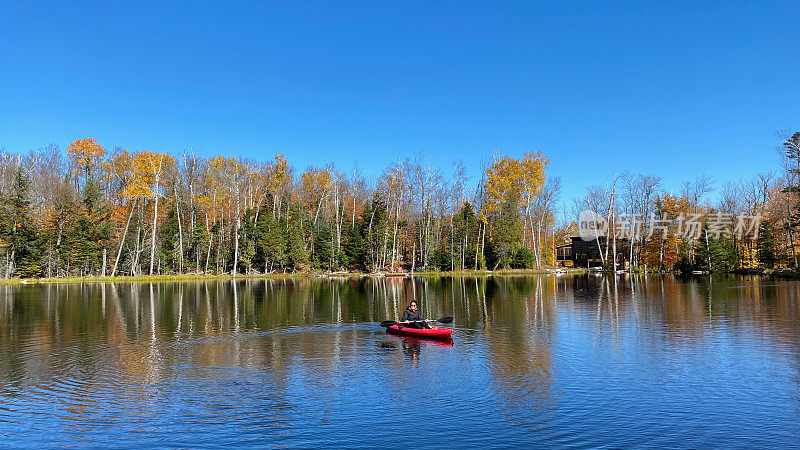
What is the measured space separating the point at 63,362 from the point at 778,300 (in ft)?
118

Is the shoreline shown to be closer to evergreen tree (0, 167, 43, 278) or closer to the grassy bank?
the grassy bank

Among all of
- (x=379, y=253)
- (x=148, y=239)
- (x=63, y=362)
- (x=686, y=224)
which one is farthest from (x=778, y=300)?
(x=148, y=239)

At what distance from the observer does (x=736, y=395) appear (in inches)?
468

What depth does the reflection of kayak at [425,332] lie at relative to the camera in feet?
63.2

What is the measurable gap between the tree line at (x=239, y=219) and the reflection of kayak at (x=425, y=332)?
42.0 meters

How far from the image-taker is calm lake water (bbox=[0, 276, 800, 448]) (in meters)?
9.80

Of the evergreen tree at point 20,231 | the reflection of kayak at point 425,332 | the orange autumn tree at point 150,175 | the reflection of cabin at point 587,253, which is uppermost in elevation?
the orange autumn tree at point 150,175

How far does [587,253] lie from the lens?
91.4m

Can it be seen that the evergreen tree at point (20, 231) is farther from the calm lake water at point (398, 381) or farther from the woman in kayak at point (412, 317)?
the woman in kayak at point (412, 317)

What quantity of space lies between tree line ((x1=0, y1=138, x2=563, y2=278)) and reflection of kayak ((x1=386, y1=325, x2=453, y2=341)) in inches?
1653

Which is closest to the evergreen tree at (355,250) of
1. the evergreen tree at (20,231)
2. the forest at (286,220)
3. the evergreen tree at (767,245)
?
the forest at (286,220)

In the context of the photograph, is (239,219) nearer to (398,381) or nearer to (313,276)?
(313,276)

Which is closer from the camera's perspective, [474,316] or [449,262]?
[474,316]

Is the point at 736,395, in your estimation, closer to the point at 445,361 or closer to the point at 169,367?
the point at 445,361
